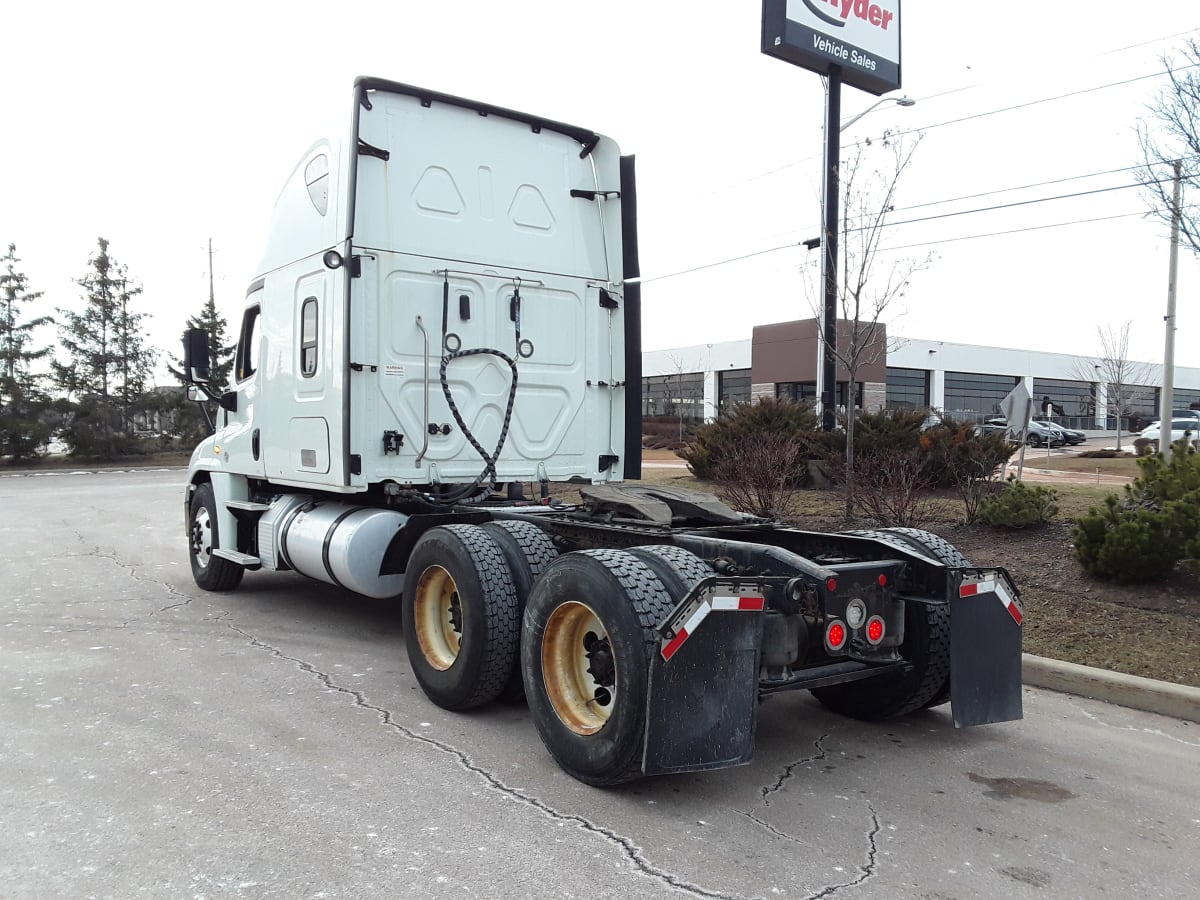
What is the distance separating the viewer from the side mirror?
8383mm

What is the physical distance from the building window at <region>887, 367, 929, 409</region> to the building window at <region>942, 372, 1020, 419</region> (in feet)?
5.09

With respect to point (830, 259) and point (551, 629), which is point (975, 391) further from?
point (551, 629)

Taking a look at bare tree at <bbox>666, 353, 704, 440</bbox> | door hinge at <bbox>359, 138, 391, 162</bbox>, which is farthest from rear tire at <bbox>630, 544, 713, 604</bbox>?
bare tree at <bbox>666, 353, 704, 440</bbox>

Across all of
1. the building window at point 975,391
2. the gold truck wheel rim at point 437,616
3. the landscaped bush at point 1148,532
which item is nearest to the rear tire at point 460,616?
the gold truck wheel rim at point 437,616

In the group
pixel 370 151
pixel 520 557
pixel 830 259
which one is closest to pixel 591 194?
pixel 370 151

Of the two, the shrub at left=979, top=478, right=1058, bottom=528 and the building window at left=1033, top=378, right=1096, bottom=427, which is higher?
the building window at left=1033, top=378, right=1096, bottom=427

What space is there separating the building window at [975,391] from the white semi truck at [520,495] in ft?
191

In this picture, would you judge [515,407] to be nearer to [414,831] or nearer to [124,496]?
[414,831]

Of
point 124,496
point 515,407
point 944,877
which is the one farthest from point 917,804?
point 124,496

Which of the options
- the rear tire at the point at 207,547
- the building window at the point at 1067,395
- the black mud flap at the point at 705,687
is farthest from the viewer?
the building window at the point at 1067,395

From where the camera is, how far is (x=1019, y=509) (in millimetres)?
9195

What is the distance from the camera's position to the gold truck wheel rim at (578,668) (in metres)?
4.20

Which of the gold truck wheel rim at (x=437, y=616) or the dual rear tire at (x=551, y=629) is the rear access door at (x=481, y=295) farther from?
the dual rear tire at (x=551, y=629)

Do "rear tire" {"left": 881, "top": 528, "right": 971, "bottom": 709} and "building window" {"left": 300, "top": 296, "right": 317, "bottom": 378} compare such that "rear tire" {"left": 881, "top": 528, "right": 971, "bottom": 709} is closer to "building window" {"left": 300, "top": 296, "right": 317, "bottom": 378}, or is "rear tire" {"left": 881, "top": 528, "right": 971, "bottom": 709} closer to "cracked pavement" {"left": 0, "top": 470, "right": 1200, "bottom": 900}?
"cracked pavement" {"left": 0, "top": 470, "right": 1200, "bottom": 900}
